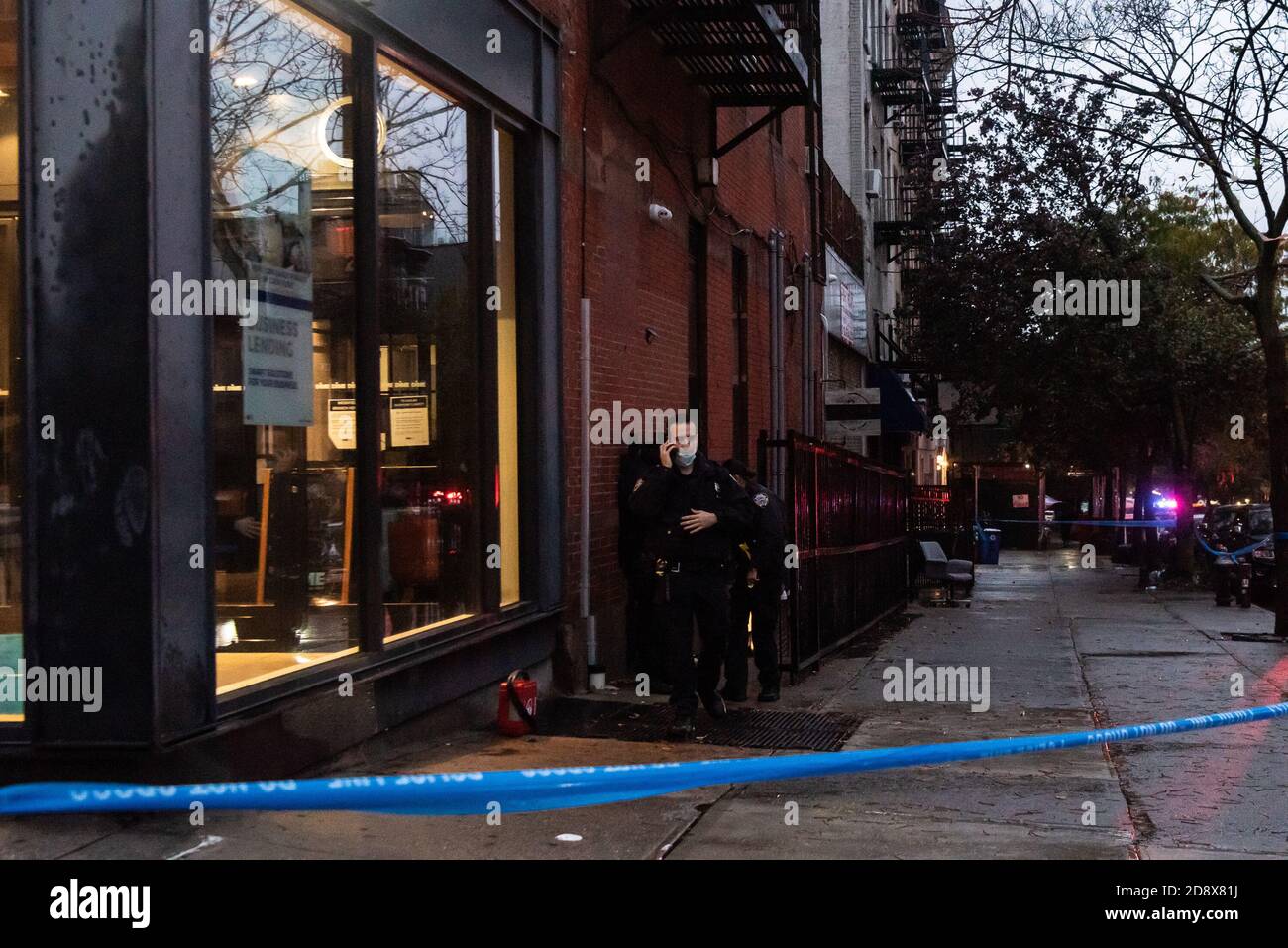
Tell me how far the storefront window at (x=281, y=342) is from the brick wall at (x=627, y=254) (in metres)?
2.97

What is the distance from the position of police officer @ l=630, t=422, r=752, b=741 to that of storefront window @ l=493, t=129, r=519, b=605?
1.12 meters

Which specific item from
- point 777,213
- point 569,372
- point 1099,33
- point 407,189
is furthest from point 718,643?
point 777,213

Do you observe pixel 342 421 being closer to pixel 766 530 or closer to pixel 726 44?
pixel 766 530

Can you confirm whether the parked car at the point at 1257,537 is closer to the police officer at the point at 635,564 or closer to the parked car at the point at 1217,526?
the parked car at the point at 1217,526

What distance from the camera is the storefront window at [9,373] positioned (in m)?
5.78

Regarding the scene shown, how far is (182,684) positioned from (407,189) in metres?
3.75

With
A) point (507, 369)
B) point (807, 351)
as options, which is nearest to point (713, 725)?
point (507, 369)

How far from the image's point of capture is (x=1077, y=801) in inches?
278

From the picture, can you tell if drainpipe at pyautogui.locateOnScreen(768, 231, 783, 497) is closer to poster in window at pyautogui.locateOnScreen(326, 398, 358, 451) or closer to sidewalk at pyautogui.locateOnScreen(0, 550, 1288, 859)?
sidewalk at pyautogui.locateOnScreen(0, 550, 1288, 859)

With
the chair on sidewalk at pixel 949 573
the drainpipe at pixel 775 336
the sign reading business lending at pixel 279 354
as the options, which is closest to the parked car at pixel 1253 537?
the chair on sidewalk at pixel 949 573

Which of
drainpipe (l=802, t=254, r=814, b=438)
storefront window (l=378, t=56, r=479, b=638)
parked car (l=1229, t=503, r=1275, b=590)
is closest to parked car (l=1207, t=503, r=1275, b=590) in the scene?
parked car (l=1229, t=503, r=1275, b=590)

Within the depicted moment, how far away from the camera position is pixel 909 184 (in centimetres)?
3375
